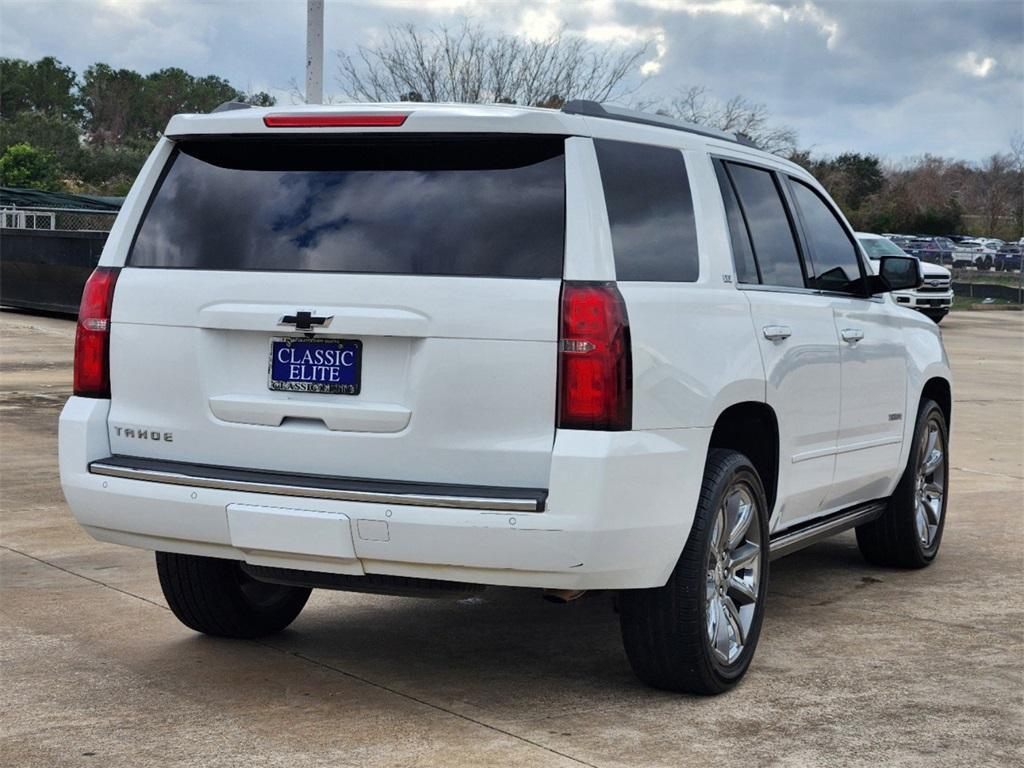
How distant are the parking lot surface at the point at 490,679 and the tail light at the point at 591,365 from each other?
0.99 metres

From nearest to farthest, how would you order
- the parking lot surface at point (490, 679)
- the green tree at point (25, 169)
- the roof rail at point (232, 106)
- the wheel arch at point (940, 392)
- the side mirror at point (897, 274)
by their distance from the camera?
the parking lot surface at point (490, 679) → the roof rail at point (232, 106) → the side mirror at point (897, 274) → the wheel arch at point (940, 392) → the green tree at point (25, 169)

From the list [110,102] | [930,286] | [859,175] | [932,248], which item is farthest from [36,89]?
[930,286]

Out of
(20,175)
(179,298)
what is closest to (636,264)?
(179,298)

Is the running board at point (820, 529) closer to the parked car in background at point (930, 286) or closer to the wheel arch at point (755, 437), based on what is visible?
the wheel arch at point (755, 437)

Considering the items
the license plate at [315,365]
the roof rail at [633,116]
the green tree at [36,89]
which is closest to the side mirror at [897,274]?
the roof rail at [633,116]

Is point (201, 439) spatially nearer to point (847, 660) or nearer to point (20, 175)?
point (847, 660)

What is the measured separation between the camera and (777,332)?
5656mm

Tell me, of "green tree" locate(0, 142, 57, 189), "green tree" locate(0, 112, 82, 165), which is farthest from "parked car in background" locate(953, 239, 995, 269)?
"green tree" locate(0, 112, 82, 165)

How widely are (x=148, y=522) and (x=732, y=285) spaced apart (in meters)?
2.11

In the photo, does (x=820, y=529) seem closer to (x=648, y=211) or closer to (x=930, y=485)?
(x=930, y=485)

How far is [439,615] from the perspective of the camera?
647cm

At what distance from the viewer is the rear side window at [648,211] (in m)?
4.86

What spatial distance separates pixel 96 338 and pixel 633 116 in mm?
1928

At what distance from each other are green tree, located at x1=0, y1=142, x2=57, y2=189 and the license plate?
6814 centimetres
